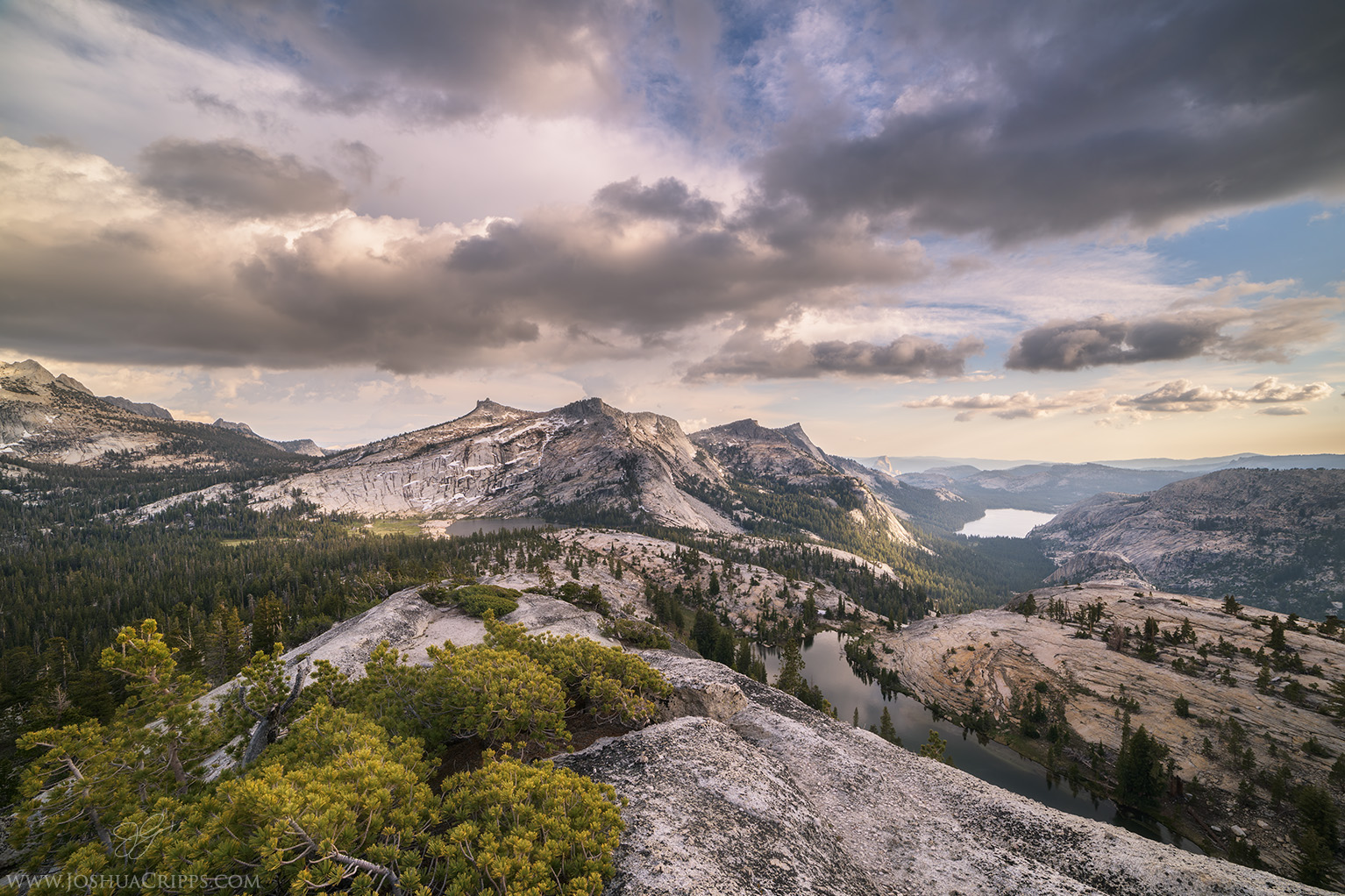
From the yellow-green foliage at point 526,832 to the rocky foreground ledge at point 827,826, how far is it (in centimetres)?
259

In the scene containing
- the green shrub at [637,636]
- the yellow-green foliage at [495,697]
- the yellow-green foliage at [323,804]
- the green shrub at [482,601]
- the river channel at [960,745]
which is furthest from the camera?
the river channel at [960,745]

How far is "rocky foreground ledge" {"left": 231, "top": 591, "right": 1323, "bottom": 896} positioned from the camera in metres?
18.7

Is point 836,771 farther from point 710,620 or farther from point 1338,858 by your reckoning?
point 710,620

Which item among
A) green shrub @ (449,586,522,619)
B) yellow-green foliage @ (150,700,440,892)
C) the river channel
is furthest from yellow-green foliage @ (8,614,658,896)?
the river channel

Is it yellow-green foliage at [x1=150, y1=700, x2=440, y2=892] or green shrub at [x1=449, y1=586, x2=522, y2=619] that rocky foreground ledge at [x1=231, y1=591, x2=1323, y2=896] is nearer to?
yellow-green foliage at [x1=150, y1=700, x2=440, y2=892]

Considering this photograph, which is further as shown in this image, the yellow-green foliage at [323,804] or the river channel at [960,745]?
the river channel at [960,745]

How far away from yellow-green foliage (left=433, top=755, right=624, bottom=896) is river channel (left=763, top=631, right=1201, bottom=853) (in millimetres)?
52432

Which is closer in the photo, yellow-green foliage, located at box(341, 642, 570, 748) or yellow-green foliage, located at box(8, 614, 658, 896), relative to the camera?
yellow-green foliage, located at box(8, 614, 658, 896)

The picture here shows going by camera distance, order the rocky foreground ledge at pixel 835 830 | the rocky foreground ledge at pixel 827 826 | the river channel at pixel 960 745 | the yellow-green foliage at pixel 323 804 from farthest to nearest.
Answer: the river channel at pixel 960 745 < the rocky foreground ledge at pixel 827 826 < the rocky foreground ledge at pixel 835 830 < the yellow-green foliage at pixel 323 804

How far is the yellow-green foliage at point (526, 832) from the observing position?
42.5ft
